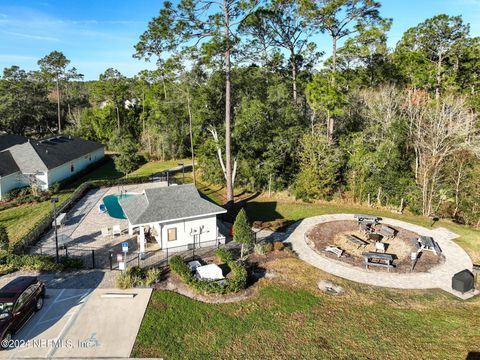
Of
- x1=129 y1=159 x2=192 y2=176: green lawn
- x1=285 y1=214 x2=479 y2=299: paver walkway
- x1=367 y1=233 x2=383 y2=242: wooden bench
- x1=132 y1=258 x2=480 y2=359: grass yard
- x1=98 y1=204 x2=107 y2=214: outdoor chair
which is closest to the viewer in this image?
x1=132 y1=258 x2=480 y2=359: grass yard

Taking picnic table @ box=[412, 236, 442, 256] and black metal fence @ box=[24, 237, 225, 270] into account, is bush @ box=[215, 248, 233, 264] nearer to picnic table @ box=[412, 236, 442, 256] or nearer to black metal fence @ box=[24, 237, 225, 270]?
black metal fence @ box=[24, 237, 225, 270]

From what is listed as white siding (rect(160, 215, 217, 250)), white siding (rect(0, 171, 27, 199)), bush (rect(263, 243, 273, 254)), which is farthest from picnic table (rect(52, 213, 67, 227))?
bush (rect(263, 243, 273, 254))

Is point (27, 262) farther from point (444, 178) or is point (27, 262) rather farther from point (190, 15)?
point (444, 178)

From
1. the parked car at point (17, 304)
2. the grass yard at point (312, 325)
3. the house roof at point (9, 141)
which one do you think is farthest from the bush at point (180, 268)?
the house roof at point (9, 141)

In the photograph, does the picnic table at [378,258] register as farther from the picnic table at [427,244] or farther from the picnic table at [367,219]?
the picnic table at [367,219]

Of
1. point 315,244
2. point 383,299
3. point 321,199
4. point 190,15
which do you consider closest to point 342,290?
point 383,299

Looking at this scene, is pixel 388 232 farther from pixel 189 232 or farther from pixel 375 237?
pixel 189 232

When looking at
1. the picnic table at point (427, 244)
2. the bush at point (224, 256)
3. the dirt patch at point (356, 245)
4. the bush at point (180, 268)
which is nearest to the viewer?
the bush at point (180, 268)
